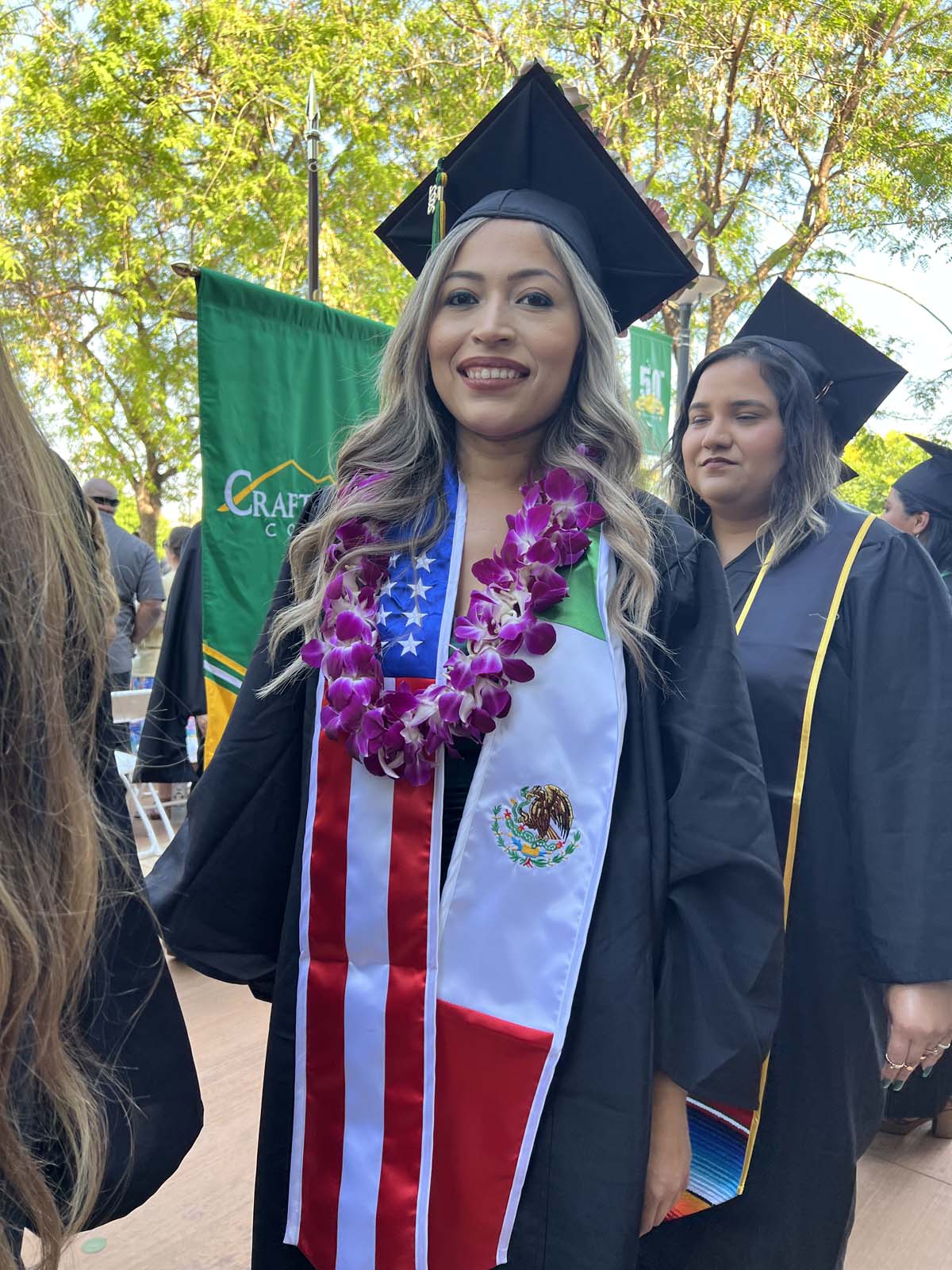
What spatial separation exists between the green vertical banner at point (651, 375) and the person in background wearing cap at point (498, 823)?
549 cm

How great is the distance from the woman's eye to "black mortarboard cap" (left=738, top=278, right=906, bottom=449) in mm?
969

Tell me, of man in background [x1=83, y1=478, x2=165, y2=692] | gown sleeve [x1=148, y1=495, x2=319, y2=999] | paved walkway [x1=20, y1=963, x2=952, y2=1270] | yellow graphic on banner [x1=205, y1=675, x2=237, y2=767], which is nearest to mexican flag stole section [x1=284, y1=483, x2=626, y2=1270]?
gown sleeve [x1=148, y1=495, x2=319, y2=999]

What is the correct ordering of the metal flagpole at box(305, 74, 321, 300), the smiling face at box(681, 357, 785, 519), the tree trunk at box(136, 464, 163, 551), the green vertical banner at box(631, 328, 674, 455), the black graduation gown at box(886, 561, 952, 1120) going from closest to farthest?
the smiling face at box(681, 357, 785, 519), the black graduation gown at box(886, 561, 952, 1120), the metal flagpole at box(305, 74, 321, 300), the green vertical banner at box(631, 328, 674, 455), the tree trunk at box(136, 464, 163, 551)

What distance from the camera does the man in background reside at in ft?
18.9

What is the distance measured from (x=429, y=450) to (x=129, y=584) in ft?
14.9

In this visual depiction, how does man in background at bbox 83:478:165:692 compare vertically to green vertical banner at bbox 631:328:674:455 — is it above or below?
below

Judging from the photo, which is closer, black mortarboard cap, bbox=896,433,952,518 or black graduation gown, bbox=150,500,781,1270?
black graduation gown, bbox=150,500,781,1270

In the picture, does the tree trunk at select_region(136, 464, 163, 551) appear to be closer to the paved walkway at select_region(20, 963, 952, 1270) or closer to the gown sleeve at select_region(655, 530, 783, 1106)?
the paved walkway at select_region(20, 963, 952, 1270)

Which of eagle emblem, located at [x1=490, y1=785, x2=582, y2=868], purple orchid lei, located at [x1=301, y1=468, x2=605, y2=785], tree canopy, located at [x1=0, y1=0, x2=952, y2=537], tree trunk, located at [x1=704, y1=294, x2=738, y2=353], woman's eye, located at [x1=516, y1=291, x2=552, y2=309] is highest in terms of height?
tree canopy, located at [x1=0, y1=0, x2=952, y2=537]

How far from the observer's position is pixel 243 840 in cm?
164

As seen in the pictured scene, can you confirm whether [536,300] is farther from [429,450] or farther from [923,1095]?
[923,1095]

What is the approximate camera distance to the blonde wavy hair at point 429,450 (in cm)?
165

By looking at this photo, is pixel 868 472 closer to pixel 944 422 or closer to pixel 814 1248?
pixel 944 422

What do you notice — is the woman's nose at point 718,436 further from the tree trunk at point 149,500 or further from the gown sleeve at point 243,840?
the tree trunk at point 149,500
